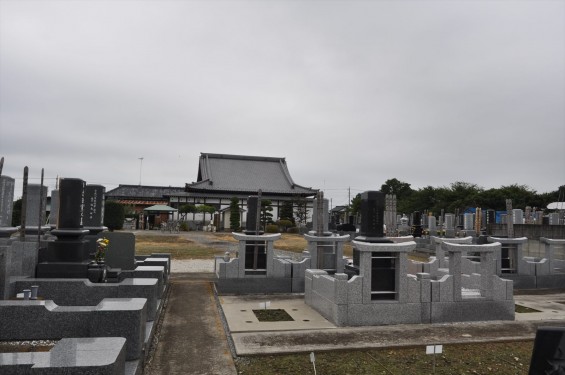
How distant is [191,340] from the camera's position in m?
7.18

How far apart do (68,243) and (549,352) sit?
9.19 metres

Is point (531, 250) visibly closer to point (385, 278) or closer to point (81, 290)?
point (385, 278)

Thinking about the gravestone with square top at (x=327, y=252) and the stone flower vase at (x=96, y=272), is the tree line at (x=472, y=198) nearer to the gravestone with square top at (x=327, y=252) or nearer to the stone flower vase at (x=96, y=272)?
the gravestone with square top at (x=327, y=252)

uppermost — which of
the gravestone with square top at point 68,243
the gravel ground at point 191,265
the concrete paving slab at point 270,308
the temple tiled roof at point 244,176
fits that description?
the temple tiled roof at point 244,176

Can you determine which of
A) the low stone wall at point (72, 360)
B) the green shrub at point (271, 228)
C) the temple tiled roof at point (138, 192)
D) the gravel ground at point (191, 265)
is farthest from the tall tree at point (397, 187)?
the low stone wall at point (72, 360)

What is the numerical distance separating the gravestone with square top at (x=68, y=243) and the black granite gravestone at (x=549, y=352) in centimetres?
856

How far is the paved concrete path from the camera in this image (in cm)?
582

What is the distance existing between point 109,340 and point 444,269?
36.9 feet

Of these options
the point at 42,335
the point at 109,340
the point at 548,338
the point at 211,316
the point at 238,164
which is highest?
the point at 238,164

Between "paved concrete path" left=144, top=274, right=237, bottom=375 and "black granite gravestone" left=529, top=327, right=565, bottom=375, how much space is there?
4.08m

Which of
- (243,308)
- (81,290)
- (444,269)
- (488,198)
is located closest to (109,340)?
(81,290)

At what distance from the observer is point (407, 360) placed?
20.5ft

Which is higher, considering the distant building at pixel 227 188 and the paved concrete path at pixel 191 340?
the distant building at pixel 227 188

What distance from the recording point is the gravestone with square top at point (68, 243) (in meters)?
8.61
